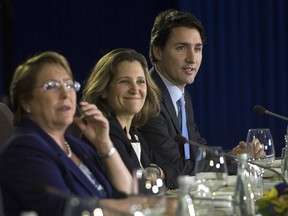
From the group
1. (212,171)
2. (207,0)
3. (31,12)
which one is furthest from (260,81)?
(212,171)

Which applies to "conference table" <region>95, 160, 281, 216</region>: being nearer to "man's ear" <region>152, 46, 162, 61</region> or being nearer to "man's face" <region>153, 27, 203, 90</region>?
"man's face" <region>153, 27, 203, 90</region>

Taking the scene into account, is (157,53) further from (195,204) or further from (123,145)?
(195,204)

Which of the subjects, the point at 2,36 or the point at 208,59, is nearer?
the point at 2,36

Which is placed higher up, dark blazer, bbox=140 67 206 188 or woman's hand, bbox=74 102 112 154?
woman's hand, bbox=74 102 112 154

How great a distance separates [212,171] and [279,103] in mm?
3815

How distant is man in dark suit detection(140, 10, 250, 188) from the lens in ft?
13.5

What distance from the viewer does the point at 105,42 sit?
6.45 m

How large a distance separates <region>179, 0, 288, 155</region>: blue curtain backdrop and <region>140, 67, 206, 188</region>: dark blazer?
6.20ft

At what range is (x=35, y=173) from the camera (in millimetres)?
2553

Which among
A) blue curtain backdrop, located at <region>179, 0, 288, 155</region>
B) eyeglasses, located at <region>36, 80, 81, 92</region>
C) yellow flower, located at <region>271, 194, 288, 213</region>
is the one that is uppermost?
eyeglasses, located at <region>36, 80, 81, 92</region>

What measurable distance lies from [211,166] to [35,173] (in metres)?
0.56

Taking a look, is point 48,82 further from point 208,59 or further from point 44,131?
point 208,59

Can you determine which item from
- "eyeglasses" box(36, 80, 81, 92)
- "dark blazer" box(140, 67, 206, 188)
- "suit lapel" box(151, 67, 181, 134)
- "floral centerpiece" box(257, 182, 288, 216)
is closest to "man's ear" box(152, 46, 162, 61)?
"dark blazer" box(140, 67, 206, 188)

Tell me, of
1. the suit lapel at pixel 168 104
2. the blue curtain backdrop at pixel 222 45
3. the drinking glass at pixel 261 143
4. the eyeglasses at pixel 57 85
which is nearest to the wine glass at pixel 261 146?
the drinking glass at pixel 261 143
